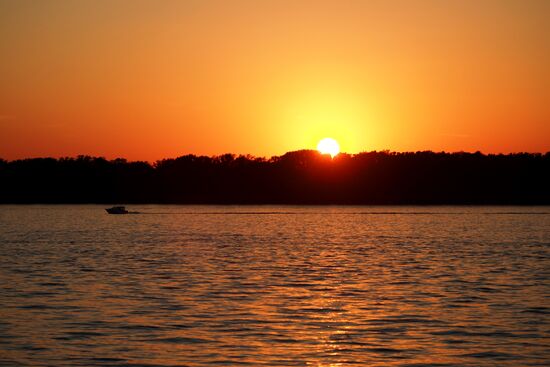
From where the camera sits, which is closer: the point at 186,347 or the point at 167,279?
the point at 186,347

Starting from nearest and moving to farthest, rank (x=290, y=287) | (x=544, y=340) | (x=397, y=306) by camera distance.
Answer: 1. (x=544, y=340)
2. (x=397, y=306)
3. (x=290, y=287)

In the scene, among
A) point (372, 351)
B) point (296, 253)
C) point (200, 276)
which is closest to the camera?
point (372, 351)

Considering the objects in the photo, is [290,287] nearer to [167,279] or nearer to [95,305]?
[167,279]

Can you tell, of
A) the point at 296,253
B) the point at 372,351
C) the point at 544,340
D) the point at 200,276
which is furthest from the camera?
the point at 296,253

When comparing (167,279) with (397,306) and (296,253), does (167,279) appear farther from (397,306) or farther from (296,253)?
(296,253)

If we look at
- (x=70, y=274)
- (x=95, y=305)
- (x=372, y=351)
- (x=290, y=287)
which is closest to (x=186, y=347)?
(x=372, y=351)

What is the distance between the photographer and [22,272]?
59.6 m

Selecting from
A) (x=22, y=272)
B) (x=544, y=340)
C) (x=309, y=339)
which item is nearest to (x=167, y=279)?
(x=22, y=272)

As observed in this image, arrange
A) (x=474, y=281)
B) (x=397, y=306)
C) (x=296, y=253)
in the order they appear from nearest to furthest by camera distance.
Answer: (x=397, y=306) → (x=474, y=281) → (x=296, y=253)

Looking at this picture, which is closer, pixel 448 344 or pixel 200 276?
pixel 448 344

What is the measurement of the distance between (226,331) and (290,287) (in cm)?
1621

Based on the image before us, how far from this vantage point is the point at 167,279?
5506 cm

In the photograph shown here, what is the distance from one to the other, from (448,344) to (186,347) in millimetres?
9399

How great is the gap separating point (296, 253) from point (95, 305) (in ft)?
139
